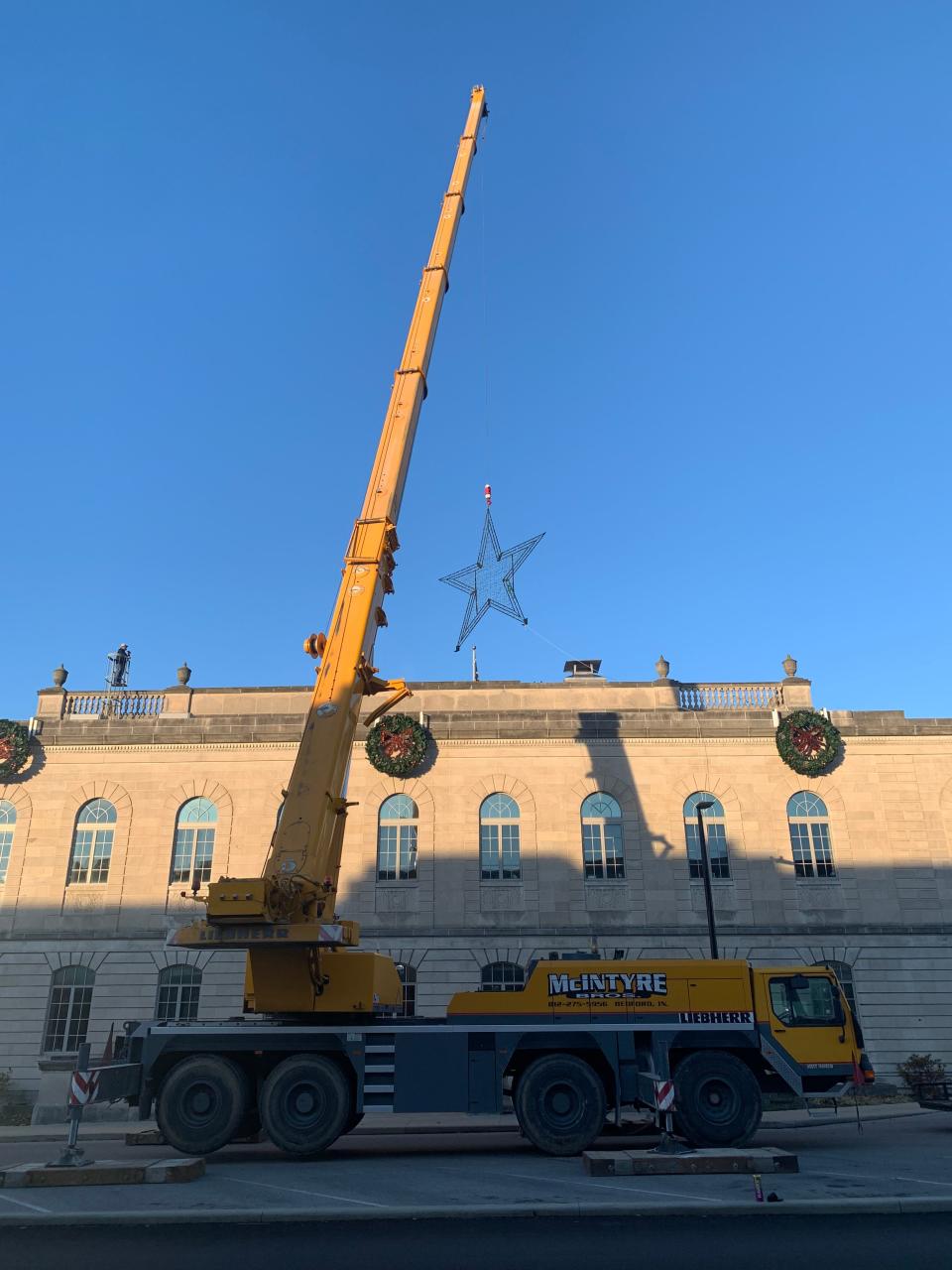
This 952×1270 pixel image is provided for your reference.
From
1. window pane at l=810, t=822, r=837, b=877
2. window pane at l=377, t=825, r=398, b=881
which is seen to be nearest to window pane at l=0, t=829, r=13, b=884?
window pane at l=377, t=825, r=398, b=881

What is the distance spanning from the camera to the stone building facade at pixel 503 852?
28.7 meters

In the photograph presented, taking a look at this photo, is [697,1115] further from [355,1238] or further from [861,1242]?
[355,1238]

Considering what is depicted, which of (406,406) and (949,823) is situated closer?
(406,406)

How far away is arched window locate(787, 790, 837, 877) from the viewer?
29875 mm

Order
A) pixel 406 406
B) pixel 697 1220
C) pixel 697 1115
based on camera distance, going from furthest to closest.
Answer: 1. pixel 406 406
2. pixel 697 1115
3. pixel 697 1220

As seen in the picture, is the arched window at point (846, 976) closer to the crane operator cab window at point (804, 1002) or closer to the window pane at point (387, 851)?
the crane operator cab window at point (804, 1002)

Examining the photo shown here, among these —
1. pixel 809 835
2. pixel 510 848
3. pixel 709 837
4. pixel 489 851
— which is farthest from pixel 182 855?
pixel 809 835

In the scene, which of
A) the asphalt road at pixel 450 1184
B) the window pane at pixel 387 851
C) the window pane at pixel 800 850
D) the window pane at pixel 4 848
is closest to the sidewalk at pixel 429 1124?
the asphalt road at pixel 450 1184

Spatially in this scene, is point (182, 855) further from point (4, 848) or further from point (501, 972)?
point (501, 972)

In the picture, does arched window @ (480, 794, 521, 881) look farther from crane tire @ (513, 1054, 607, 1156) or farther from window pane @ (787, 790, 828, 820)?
crane tire @ (513, 1054, 607, 1156)

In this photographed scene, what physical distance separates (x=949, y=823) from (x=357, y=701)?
2195 centimetres

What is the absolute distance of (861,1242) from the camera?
31.9 ft

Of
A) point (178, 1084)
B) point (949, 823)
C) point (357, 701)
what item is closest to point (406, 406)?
point (357, 701)

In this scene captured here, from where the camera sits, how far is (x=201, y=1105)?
16078 millimetres
